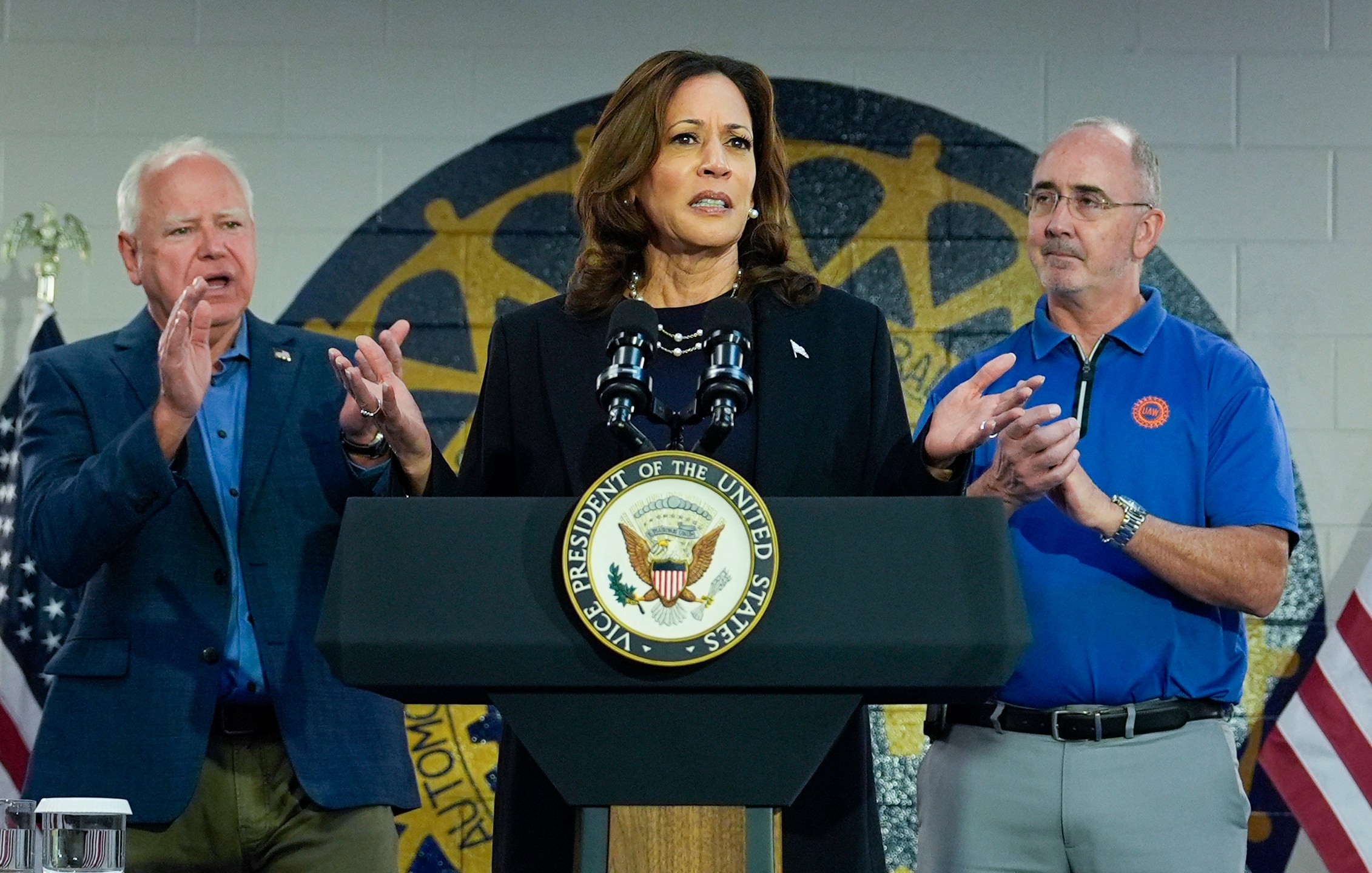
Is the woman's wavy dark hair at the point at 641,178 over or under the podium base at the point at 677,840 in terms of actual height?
over

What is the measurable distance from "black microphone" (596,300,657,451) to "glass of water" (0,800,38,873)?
0.71 metres

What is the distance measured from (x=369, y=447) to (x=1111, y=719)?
1.04m

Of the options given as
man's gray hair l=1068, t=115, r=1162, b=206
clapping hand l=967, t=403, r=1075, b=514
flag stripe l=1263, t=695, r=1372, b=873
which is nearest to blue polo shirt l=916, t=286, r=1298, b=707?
man's gray hair l=1068, t=115, r=1162, b=206

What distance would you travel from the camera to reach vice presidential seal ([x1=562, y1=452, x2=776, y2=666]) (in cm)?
120

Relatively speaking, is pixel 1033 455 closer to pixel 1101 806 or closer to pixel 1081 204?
pixel 1101 806

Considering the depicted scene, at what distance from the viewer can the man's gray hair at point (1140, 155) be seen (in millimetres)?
2531

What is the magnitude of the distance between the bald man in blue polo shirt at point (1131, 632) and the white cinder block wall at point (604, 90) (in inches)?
56.3

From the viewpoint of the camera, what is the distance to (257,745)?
2.25m

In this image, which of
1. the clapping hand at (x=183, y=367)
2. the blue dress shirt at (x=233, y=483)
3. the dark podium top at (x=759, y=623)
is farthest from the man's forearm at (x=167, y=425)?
the dark podium top at (x=759, y=623)

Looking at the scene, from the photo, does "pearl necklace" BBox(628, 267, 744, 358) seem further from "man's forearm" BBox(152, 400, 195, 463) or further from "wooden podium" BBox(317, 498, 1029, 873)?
"man's forearm" BBox(152, 400, 195, 463)

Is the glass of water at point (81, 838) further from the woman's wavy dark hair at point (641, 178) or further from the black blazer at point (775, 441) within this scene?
the woman's wavy dark hair at point (641, 178)

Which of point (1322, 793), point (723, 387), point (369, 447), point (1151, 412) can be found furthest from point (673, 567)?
point (1322, 793)

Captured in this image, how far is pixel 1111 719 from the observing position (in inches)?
88.2

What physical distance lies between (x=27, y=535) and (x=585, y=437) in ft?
3.39
